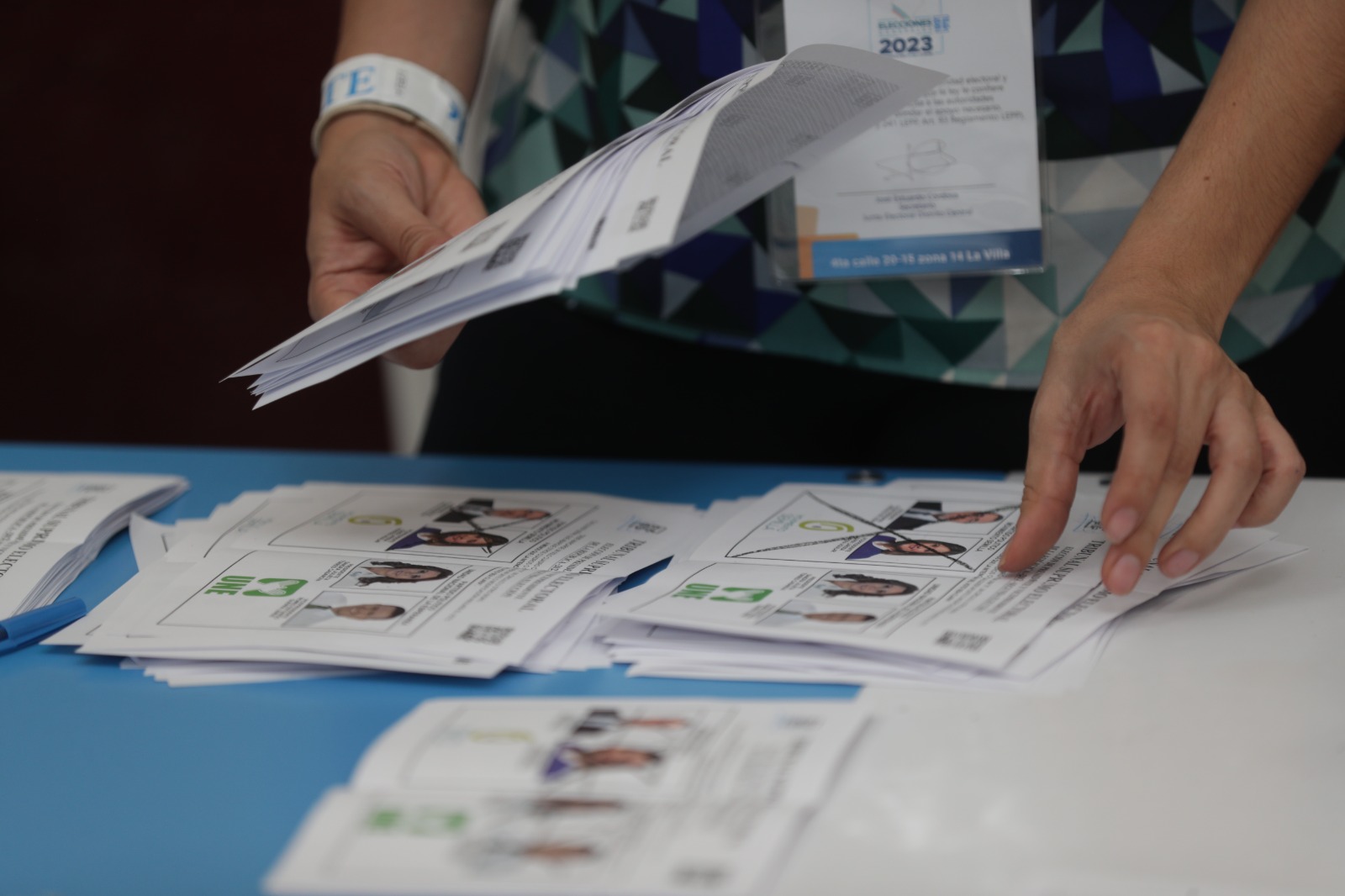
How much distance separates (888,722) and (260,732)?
29cm

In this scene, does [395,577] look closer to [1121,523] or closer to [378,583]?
[378,583]

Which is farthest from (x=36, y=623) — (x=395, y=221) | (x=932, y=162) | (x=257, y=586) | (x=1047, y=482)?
(x=932, y=162)

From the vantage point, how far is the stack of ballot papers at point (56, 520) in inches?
29.1

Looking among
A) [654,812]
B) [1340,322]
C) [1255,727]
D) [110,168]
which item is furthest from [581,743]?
[110,168]

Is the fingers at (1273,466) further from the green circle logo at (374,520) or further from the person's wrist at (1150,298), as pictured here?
the green circle logo at (374,520)

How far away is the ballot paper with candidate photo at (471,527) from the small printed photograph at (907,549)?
0.40 feet

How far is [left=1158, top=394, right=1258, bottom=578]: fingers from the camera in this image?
60 centimetres

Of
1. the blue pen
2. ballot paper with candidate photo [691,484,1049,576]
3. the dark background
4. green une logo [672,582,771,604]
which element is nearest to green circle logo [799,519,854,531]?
ballot paper with candidate photo [691,484,1049,576]

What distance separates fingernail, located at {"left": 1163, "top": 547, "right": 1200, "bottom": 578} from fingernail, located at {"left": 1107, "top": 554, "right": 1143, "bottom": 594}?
27 mm

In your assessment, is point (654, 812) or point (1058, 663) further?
point (1058, 663)

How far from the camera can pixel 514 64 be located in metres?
1.16

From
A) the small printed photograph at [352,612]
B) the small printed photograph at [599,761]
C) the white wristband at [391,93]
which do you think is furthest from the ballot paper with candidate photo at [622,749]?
the white wristband at [391,93]

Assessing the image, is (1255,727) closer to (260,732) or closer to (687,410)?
(260,732)

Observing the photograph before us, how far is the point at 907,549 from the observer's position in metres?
0.71
